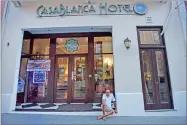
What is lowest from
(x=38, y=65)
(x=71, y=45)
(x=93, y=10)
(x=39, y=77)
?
(x=39, y=77)

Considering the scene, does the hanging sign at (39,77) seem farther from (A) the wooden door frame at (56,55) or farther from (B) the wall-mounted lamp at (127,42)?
(B) the wall-mounted lamp at (127,42)

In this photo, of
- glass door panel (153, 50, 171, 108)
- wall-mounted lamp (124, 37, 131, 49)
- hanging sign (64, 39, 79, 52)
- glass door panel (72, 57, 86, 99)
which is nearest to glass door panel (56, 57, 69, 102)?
glass door panel (72, 57, 86, 99)

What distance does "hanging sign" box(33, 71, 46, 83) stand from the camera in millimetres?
7379

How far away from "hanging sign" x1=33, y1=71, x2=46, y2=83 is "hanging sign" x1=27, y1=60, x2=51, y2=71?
0.21 m

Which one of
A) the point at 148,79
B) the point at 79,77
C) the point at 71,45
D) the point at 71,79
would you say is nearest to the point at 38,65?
the point at 71,79

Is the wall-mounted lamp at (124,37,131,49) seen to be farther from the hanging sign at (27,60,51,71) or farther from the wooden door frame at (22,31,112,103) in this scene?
the hanging sign at (27,60,51,71)

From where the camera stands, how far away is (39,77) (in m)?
7.41

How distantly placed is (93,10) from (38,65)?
376cm

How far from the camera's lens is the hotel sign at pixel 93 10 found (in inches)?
249

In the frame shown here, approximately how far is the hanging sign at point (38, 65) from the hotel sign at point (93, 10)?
2273mm

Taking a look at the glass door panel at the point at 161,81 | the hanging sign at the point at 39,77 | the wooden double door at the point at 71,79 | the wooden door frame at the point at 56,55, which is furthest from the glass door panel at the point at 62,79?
the glass door panel at the point at 161,81

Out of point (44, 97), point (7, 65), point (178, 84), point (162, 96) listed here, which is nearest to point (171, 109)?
point (162, 96)

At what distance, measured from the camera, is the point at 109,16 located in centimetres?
632

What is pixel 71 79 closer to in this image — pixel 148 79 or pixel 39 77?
pixel 39 77
